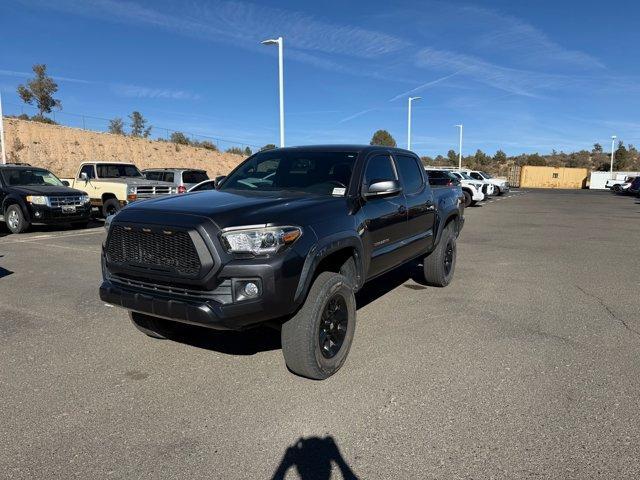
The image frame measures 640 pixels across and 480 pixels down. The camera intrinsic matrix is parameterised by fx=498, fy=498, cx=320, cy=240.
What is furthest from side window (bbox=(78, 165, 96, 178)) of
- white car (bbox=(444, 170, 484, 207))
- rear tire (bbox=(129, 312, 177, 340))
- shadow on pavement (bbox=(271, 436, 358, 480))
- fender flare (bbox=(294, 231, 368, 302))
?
white car (bbox=(444, 170, 484, 207))

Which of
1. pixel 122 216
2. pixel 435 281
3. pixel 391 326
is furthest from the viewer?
pixel 435 281

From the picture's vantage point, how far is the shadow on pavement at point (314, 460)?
279 centimetres

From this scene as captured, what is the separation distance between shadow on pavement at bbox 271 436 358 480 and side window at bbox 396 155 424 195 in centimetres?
332

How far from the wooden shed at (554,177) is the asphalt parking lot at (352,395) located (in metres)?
59.9

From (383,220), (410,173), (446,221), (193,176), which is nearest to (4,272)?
(383,220)

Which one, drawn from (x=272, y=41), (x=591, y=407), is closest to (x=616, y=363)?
(x=591, y=407)

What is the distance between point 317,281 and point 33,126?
49336 millimetres

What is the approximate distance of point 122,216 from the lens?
3900 mm

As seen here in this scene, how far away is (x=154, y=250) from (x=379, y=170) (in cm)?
258

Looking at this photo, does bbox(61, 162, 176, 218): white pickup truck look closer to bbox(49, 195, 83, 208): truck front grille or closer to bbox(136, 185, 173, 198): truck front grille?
bbox(136, 185, 173, 198): truck front grille

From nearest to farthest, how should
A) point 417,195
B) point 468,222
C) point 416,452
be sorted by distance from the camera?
point 416,452, point 417,195, point 468,222

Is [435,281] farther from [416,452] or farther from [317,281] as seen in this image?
[416,452]

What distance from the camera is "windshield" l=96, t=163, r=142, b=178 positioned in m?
15.8

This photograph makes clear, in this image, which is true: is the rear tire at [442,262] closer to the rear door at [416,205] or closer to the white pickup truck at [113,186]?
the rear door at [416,205]
